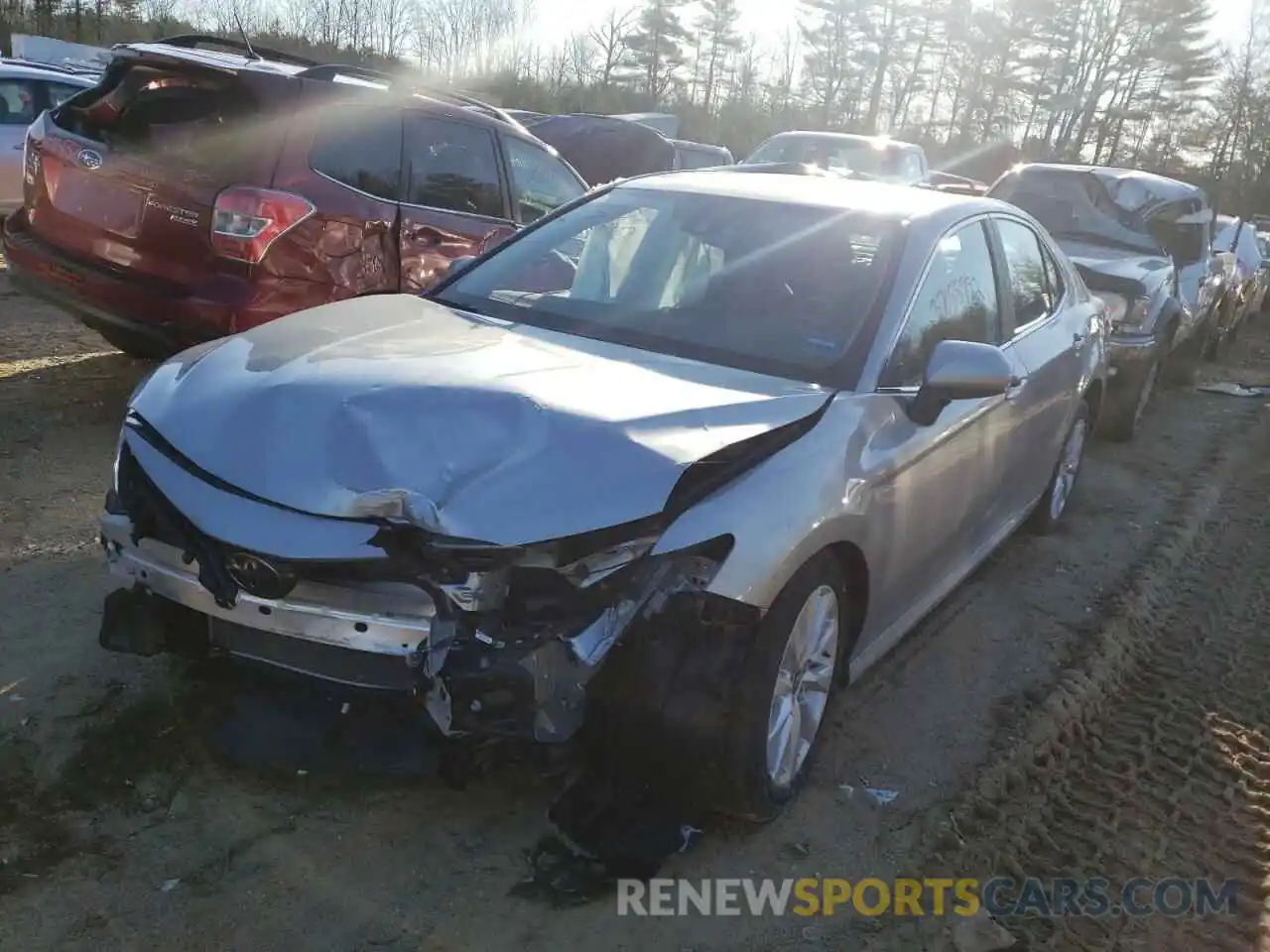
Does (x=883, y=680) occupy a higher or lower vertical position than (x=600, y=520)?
lower

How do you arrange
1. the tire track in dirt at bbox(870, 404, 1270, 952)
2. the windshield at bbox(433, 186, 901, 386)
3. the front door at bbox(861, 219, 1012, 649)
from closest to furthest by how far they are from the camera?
the tire track in dirt at bbox(870, 404, 1270, 952)
the front door at bbox(861, 219, 1012, 649)
the windshield at bbox(433, 186, 901, 386)

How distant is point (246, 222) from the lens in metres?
5.03

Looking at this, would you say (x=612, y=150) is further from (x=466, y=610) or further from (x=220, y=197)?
(x=466, y=610)

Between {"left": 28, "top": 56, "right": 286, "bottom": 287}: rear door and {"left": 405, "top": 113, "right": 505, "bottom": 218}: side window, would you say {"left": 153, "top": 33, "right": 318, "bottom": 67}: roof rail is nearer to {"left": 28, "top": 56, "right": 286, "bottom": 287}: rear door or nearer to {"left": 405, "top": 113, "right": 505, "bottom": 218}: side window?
{"left": 28, "top": 56, "right": 286, "bottom": 287}: rear door

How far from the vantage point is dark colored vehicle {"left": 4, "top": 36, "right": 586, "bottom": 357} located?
5062 mm

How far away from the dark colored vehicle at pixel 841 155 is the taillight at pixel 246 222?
377 inches

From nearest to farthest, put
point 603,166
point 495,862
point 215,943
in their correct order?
point 215,943
point 495,862
point 603,166

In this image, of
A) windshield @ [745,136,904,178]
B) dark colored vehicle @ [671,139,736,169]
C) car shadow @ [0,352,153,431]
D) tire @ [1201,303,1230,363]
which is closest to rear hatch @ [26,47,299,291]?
car shadow @ [0,352,153,431]

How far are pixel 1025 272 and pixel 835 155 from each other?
9734 mm

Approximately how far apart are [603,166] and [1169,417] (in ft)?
23.0

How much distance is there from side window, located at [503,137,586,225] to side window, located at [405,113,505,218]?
16cm

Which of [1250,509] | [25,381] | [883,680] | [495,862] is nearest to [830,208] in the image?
[883,680]

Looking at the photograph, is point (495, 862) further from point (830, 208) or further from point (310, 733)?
point (830, 208)

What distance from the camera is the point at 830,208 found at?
3934 mm
